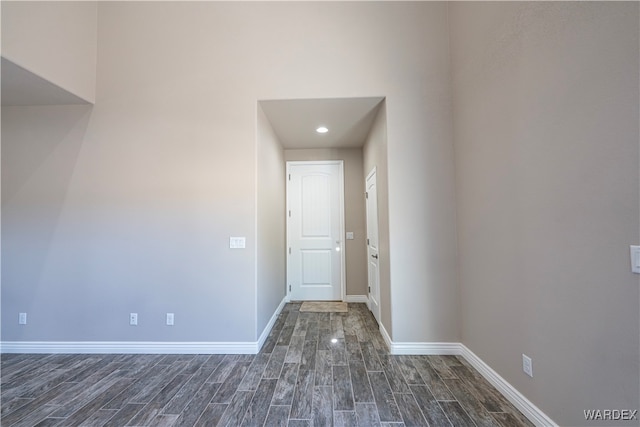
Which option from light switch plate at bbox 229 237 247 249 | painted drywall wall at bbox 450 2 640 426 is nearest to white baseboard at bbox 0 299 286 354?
light switch plate at bbox 229 237 247 249

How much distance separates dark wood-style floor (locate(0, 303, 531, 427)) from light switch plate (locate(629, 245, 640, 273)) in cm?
121

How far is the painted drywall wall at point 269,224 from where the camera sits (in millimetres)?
2826

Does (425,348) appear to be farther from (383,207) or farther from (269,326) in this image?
(269,326)

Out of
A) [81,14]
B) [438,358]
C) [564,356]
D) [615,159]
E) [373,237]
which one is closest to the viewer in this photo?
[615,159]

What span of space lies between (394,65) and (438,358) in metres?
2.93

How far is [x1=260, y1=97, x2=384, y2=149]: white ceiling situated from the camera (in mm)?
2818

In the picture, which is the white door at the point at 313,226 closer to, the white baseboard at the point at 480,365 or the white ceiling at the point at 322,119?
the white ceiling at the point at 322,119

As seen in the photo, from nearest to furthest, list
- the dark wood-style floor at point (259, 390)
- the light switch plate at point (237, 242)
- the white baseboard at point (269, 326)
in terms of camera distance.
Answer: the dark wood-style floor at point (259, 390)
the light switch plate at point (237, 242)
the white baseboard at point (269, 326)

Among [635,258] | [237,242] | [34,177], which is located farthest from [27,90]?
[635,258]

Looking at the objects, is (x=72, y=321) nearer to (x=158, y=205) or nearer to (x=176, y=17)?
(x=158, y=205)

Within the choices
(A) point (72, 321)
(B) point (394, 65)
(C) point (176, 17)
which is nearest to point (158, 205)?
(A) point (72, 321)

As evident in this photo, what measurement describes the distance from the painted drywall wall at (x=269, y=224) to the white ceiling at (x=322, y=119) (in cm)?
16

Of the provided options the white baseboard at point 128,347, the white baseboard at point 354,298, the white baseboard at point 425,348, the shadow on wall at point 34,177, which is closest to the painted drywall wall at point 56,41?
the shadow on wall at point 34,177

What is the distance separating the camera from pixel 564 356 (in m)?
1.44
